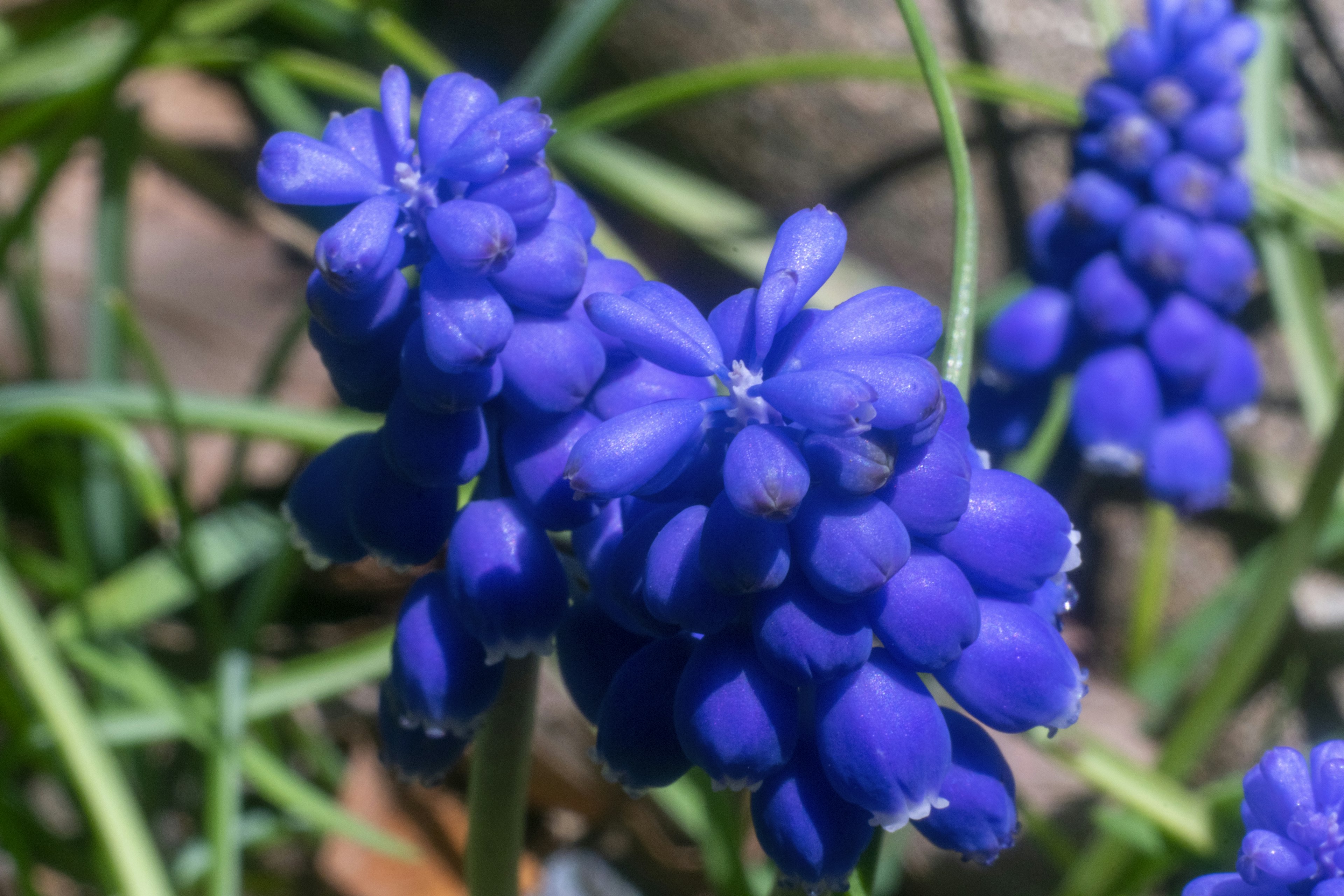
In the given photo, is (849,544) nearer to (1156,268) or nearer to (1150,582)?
(1156,268)

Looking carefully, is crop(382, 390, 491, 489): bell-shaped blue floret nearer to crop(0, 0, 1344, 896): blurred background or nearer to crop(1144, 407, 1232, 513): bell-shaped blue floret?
crop(0, 0, 1344, 896): blurred background

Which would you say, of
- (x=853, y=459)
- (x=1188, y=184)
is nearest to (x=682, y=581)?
(x=853, y=459)

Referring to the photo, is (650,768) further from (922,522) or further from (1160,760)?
(1160,760)

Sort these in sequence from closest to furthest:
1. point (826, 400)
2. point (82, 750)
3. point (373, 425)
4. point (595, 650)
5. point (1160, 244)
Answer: point (826, 400) < point (595, 650) < point (82, 750) < point (1160, 244) < point (373, 425)

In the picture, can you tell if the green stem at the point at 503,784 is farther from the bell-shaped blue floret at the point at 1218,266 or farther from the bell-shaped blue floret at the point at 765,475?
the bell-shaped blue floret at the point at 1218,266

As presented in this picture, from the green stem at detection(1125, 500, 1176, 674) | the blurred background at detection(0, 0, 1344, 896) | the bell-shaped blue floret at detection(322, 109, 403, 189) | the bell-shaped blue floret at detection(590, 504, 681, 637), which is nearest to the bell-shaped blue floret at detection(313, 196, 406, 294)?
the bell-shaped blue floret at detection(322, 109, 403, 189)

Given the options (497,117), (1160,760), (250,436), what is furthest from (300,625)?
(497,117)
